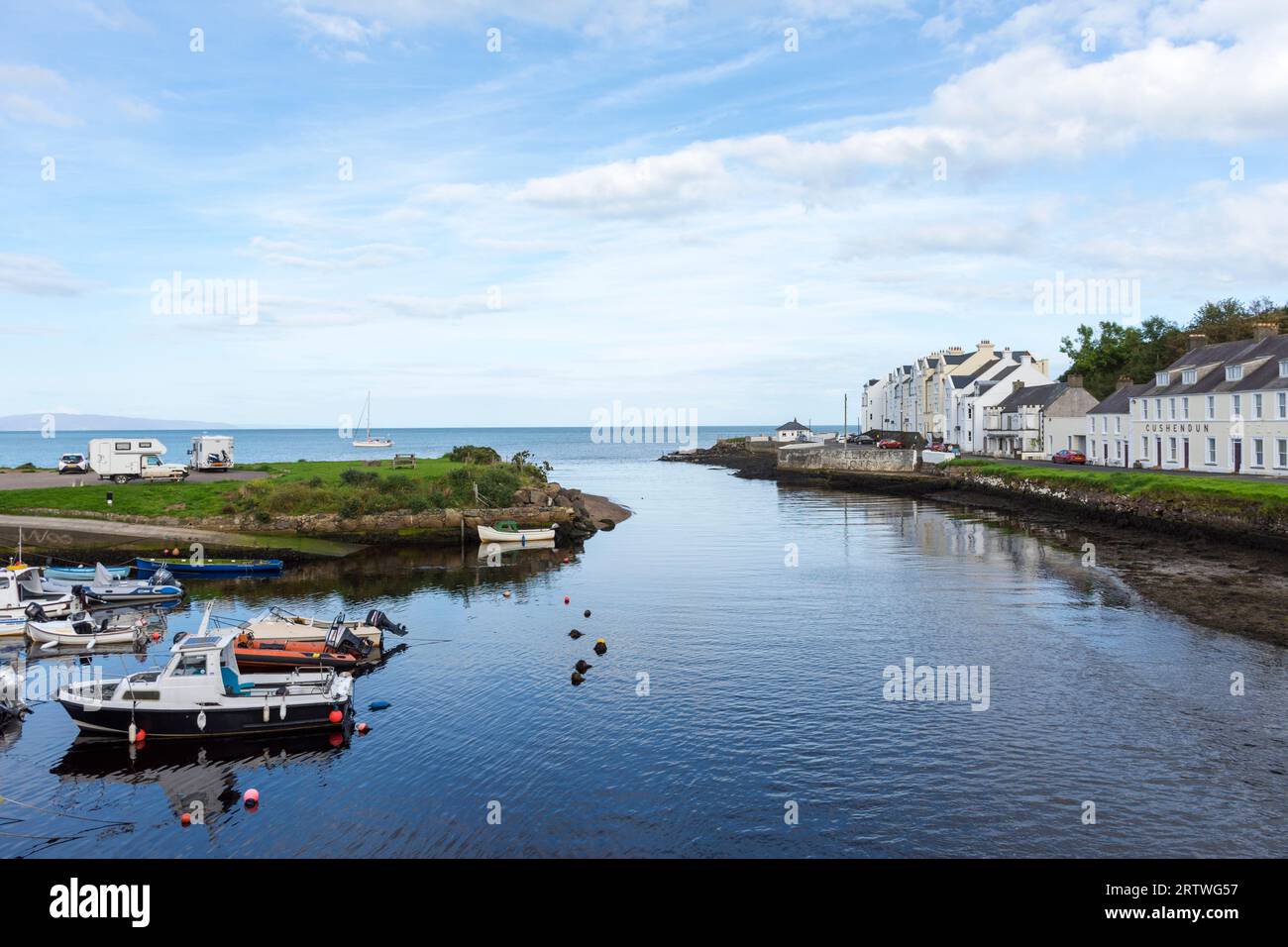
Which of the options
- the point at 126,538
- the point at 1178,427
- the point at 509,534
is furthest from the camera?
the point at 1178,427

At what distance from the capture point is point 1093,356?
113 meters

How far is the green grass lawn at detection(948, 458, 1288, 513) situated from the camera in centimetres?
5125

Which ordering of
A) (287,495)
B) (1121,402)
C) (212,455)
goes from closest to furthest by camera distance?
(287,495)
(212,455)
(1121,402)

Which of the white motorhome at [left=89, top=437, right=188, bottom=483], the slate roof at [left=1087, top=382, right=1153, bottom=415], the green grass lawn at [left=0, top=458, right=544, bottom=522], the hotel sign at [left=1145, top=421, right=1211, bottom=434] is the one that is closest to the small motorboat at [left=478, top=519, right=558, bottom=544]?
the green grass lawn at [left=0, top=458, right=544, bottom=522]

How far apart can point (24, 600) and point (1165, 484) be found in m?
67.1

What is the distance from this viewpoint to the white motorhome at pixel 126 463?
2672 inches

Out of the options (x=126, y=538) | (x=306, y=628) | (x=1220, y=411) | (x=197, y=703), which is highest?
(x=1220, y=411)

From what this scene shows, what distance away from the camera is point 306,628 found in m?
32.4

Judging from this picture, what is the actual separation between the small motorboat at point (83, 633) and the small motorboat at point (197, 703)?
10491 millimetres

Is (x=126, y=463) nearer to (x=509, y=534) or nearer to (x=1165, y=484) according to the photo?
(x=509, y=534)

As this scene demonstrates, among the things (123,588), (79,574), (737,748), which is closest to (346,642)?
(737,748)

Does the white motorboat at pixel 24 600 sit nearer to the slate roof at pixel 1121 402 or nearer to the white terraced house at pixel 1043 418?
the slate roof at pixel 1121 402
